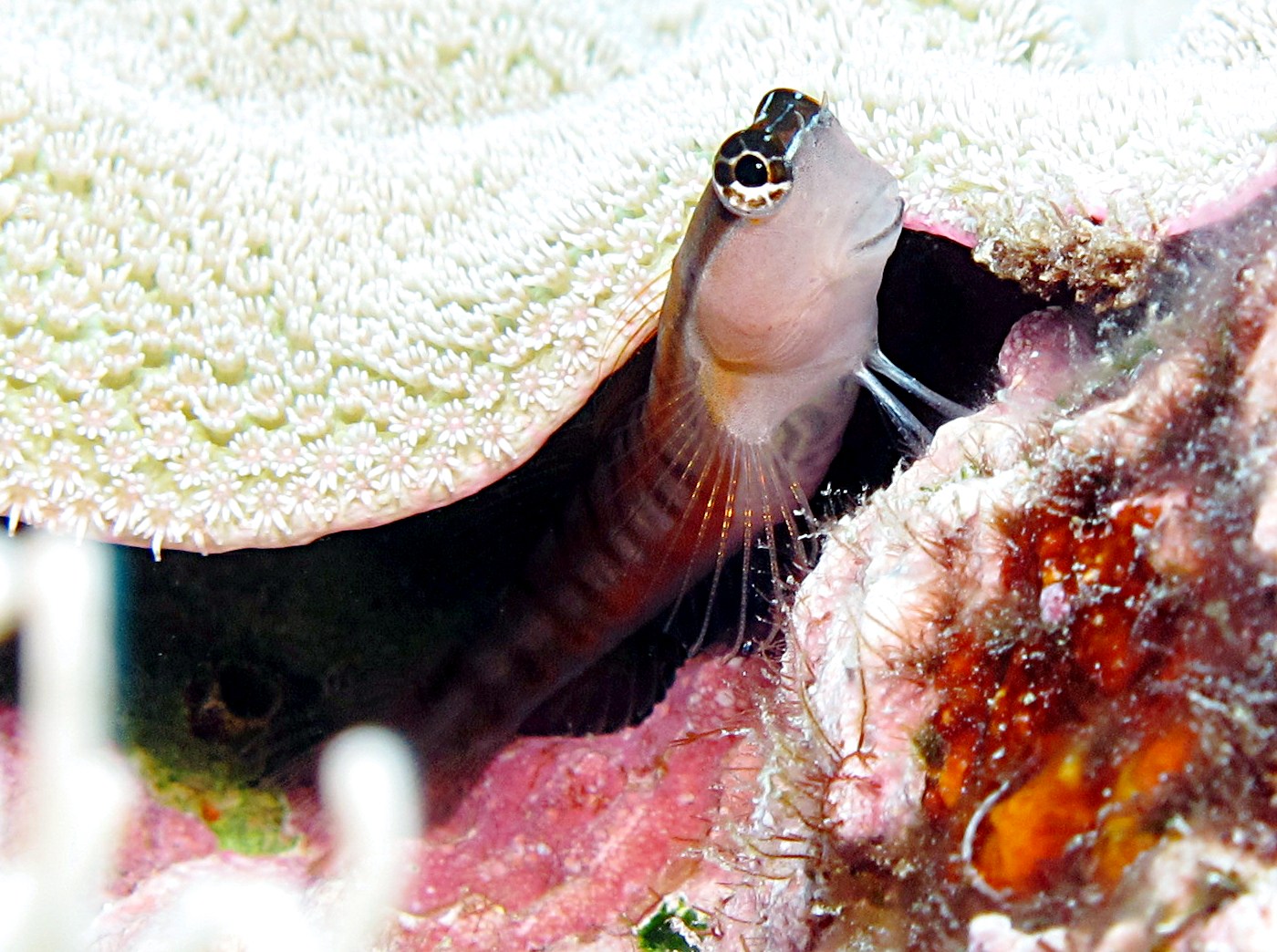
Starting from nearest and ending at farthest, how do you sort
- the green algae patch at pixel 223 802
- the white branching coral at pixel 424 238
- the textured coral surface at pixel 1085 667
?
the textured coral surface at pixel 1085 667 → the white branching coral at pixel 424 238 → the green algae patch at pixel 223 802

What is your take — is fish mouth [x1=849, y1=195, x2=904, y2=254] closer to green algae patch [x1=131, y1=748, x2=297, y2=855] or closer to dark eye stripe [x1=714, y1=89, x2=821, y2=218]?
dark eye stripe [x1=714, y1=89, x2=821, y2=218]

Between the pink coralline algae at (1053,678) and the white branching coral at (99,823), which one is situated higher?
the pink coralline algae at (1053,678)

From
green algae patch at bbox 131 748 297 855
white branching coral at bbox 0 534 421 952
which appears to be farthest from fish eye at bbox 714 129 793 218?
green algae patch at bbox 131 748 297 855

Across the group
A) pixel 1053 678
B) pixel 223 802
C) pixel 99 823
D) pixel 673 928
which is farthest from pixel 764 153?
pixel 223 802

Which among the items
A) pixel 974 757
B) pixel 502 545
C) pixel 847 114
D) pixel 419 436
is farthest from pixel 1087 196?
pixel 502 545

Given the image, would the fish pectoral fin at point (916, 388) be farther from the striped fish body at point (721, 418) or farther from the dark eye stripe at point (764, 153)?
the dark eye stripe at point (764, 153)

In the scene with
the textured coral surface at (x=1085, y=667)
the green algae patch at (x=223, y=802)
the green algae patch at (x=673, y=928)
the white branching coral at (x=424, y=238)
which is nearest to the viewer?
the textured coral surface at (x=1085, y=667)

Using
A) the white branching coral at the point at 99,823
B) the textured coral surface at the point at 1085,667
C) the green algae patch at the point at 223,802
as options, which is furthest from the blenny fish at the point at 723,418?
the textured coral surface at the point at 1085,667
